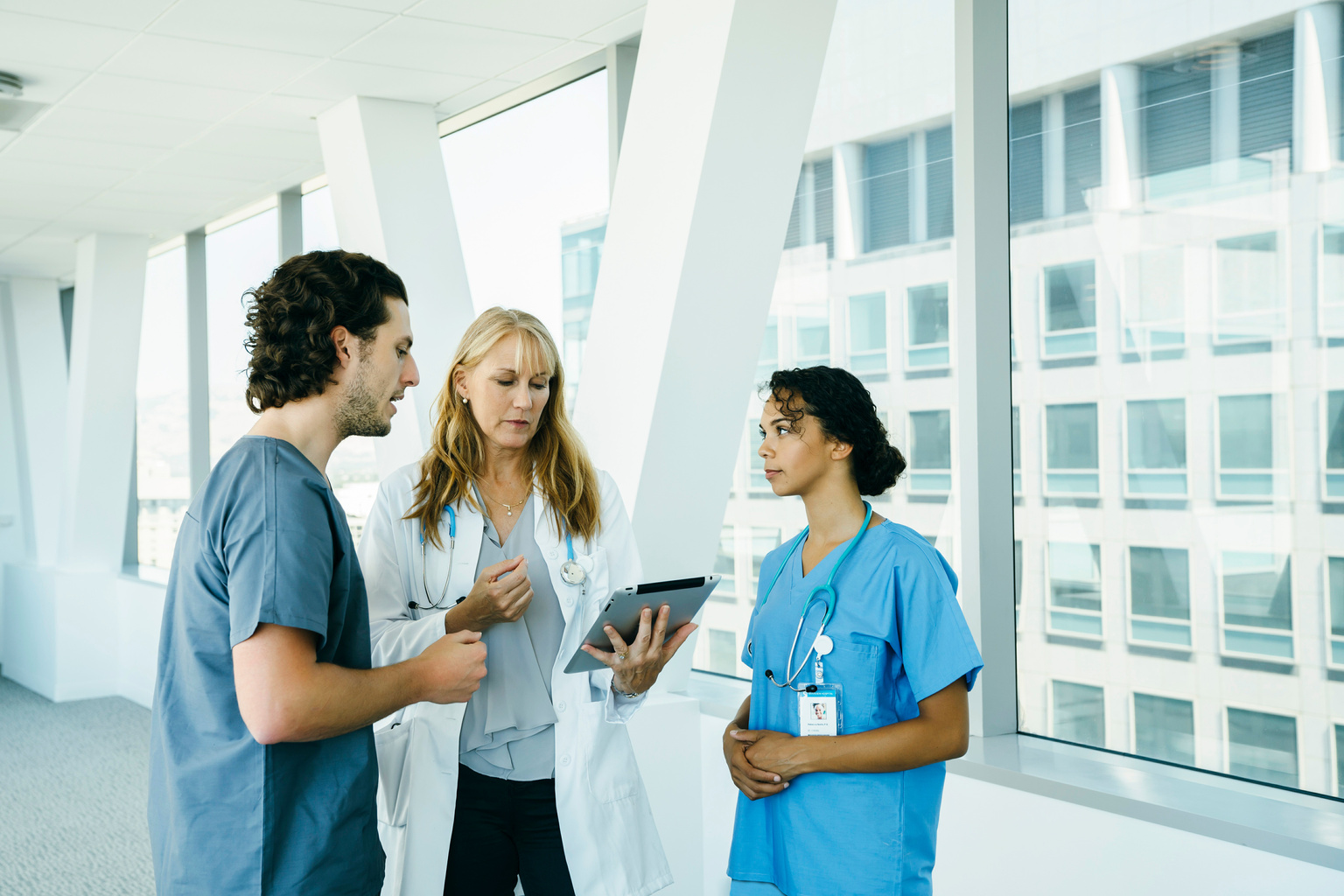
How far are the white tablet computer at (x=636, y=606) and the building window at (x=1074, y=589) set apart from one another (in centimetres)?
126

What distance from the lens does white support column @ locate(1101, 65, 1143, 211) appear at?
98.7 inches

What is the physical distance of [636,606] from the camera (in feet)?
5.51

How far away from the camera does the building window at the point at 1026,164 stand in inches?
107

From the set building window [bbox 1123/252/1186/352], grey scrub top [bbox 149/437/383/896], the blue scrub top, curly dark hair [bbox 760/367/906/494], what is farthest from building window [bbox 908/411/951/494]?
grey scrub top [bbox 149/437/383/896]

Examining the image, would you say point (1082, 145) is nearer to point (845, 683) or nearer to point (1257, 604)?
point (1257, 604)

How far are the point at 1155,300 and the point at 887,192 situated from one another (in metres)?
0.92

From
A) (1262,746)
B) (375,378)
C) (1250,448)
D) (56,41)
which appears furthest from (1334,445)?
(56,41)

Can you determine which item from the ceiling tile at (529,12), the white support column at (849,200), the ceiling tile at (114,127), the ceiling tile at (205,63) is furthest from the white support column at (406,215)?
the white support column at (849,200)

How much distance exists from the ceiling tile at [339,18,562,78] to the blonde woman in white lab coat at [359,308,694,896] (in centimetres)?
205

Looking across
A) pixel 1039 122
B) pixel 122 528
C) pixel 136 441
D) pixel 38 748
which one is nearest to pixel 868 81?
pixel 1039 122

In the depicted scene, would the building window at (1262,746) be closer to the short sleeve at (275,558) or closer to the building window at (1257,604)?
the building window at (1257,604)

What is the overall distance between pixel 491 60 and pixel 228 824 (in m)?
3.20

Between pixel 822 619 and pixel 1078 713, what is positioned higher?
pixel 822 619

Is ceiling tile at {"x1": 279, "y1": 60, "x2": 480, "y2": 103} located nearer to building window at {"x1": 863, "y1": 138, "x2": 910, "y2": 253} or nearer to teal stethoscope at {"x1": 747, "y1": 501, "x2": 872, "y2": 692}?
building window at {"x1": 863, "y1": 138, "x2": 910, "y2": 253}
